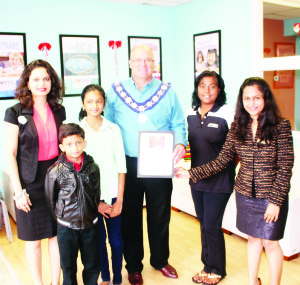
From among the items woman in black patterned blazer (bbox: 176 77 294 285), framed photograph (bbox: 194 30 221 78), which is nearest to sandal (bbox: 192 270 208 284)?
woman in black patterned blazer (bbox: 176 77 294 285)

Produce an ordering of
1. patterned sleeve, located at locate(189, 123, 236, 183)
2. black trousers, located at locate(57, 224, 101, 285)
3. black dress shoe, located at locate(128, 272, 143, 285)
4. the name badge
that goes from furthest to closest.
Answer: black dress shoe, located at locate(128, 272, 143, 285), the name badge, patterned sleeve, located at locate(189, 123, 236, 183), black trousers, located at locate(57, 224, 101, 285)

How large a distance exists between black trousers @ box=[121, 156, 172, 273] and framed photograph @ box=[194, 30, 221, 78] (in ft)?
8.04

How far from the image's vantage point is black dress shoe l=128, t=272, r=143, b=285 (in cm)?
262

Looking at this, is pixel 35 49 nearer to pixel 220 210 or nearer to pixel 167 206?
pixel 167 206

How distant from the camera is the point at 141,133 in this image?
7.82ft

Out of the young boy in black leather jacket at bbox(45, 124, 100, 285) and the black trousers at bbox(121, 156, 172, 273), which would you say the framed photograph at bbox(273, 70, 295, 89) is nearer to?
the black trousers at bbox(121, 156, 172, 273)

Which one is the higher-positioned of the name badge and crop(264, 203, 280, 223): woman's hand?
the name badge

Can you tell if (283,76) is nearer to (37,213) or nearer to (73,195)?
(73,195)

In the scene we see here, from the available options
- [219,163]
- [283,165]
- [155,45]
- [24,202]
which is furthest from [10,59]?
[283,165]

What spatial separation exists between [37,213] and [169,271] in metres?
1.13

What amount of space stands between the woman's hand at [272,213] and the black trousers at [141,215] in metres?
0.76

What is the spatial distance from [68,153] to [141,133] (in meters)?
0.52

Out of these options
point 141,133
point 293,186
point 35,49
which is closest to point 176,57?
point 35,49

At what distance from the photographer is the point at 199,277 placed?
8.64ft
